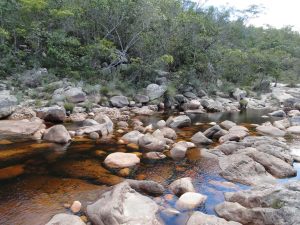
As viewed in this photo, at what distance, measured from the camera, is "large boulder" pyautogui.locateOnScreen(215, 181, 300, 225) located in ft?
17.8

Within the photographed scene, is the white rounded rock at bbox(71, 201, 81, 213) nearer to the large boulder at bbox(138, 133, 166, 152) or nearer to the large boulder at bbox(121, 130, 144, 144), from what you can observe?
the large boulder at bbox(138, 133, 166, 152)

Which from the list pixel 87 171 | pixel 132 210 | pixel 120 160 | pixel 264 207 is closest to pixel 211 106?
pixel 120 160

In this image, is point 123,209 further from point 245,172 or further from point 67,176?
point 245,172

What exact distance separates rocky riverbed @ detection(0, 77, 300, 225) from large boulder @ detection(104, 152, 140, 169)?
3cm

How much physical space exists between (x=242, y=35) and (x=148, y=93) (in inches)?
1143

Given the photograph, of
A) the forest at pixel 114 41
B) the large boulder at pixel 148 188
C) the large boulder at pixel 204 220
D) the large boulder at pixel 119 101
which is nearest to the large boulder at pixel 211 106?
the forest at pixel 114 41

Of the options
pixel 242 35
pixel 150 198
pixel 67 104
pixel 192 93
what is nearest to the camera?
pixel 150 198

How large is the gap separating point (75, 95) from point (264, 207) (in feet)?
44.9

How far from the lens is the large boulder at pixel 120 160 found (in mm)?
8889

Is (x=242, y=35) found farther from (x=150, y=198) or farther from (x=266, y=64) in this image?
(x=150, y=198)

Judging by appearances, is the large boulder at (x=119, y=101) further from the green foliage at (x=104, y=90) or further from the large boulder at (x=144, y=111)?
the large boulder at (x=144, y=111)

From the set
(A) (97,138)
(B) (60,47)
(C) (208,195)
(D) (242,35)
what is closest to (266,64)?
(D) (242,35)

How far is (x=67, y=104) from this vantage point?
53.6 feet

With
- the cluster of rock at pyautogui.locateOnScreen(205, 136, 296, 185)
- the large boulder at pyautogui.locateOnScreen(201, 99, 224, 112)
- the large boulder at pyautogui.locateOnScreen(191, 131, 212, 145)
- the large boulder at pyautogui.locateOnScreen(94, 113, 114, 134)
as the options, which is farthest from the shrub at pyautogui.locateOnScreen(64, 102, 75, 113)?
the large boulder at pyautogui.locateOnScreen(201, 99, 224, 112)
